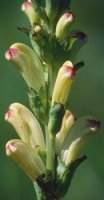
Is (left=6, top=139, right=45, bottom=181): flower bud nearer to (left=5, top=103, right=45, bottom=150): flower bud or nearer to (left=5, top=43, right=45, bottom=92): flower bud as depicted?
(left=5, top=103, right=45, bottom=150): flower bud

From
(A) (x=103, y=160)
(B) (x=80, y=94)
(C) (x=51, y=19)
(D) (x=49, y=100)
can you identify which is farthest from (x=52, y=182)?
(B) (x=80, y=94)

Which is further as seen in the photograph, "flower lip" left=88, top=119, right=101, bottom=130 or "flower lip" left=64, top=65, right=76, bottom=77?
"flower lip" left=88, top=119, right=101, bottom=130

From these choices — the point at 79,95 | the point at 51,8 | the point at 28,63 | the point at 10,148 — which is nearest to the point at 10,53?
the point at 28,63

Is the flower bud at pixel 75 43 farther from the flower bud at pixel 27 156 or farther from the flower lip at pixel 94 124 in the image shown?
the flower bud at pixel 27 156

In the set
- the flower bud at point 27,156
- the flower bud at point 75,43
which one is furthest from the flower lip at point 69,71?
the flower bud at point 27,156

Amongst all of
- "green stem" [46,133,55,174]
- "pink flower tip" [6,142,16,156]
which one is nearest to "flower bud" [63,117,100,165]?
"green stem" [46,133,55,174]
